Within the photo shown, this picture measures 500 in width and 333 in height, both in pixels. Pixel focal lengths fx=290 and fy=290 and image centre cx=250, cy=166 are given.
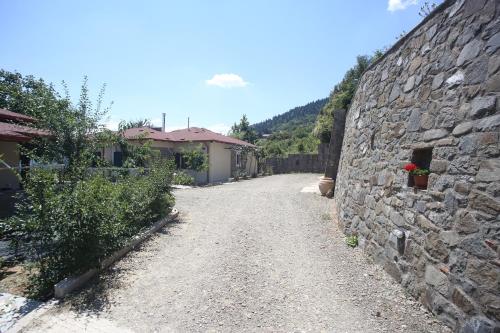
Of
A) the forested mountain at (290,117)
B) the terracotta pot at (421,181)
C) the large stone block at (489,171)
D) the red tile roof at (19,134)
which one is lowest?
the terracotta pot at (421,181)

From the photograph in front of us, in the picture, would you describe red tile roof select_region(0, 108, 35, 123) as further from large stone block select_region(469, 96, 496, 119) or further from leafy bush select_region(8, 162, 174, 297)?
large stone block select_region(469, 96, 496, 119)

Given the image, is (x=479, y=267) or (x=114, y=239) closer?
(x=479, y=267)

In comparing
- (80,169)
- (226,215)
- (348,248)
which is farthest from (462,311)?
(226,215)

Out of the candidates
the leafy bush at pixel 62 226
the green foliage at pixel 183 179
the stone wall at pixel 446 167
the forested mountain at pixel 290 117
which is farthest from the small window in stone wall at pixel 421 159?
the forested mountain at pixel 290 117

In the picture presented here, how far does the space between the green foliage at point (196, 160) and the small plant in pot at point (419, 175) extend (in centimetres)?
1480

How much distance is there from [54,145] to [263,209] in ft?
20.5

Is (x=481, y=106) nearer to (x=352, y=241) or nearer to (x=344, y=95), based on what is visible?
(x=352, y=241)

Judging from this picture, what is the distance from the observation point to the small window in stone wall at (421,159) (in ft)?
13.2

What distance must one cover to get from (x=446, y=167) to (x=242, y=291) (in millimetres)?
3053

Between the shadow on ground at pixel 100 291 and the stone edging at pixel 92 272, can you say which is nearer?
the shadow on ground at pixel 100 291

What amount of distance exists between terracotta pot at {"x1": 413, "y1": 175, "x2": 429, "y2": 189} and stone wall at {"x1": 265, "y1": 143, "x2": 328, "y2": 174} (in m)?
24.5

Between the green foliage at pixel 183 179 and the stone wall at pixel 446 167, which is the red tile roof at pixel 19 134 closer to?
the stone wall at pixel 446 167

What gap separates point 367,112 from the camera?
21.1ft

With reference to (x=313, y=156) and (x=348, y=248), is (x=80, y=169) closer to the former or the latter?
(x=348, y=248)
